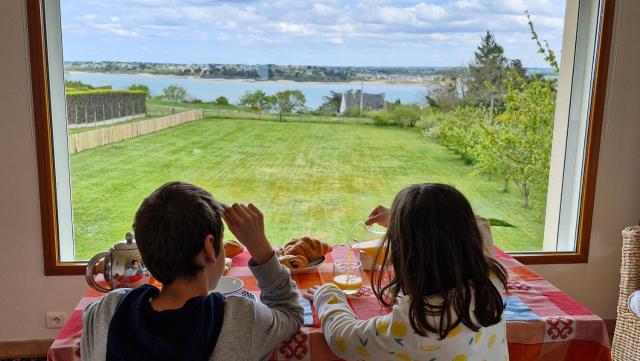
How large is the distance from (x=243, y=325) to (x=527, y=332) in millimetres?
730

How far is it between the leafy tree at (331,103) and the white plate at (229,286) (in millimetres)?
1439

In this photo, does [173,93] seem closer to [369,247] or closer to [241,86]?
[241,86]

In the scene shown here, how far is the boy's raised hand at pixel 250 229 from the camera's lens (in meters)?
1.24

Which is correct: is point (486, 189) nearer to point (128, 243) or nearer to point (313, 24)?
point (313, 24)

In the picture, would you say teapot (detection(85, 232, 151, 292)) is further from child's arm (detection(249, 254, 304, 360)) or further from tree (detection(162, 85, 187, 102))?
tree (detection(162, 85, 187, 102))

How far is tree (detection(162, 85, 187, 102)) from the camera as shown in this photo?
273 centimetres

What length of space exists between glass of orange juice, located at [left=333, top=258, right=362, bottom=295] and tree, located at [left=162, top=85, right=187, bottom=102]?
1521mm

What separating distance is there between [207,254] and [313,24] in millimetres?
1822

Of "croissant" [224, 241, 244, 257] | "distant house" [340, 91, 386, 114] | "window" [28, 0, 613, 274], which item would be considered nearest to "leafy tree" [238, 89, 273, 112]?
"window" [28, 0, 613, 274]

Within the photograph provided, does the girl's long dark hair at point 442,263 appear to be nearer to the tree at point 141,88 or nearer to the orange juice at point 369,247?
the orange juice at point 369,247

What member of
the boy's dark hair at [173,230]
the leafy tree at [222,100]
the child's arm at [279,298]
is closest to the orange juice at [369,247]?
the child's arm at [279,298]

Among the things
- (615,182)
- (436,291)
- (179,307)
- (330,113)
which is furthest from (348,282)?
(615,182)

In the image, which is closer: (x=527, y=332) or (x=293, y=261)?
(x=527, y=332)

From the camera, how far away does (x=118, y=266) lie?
4.76 ft
